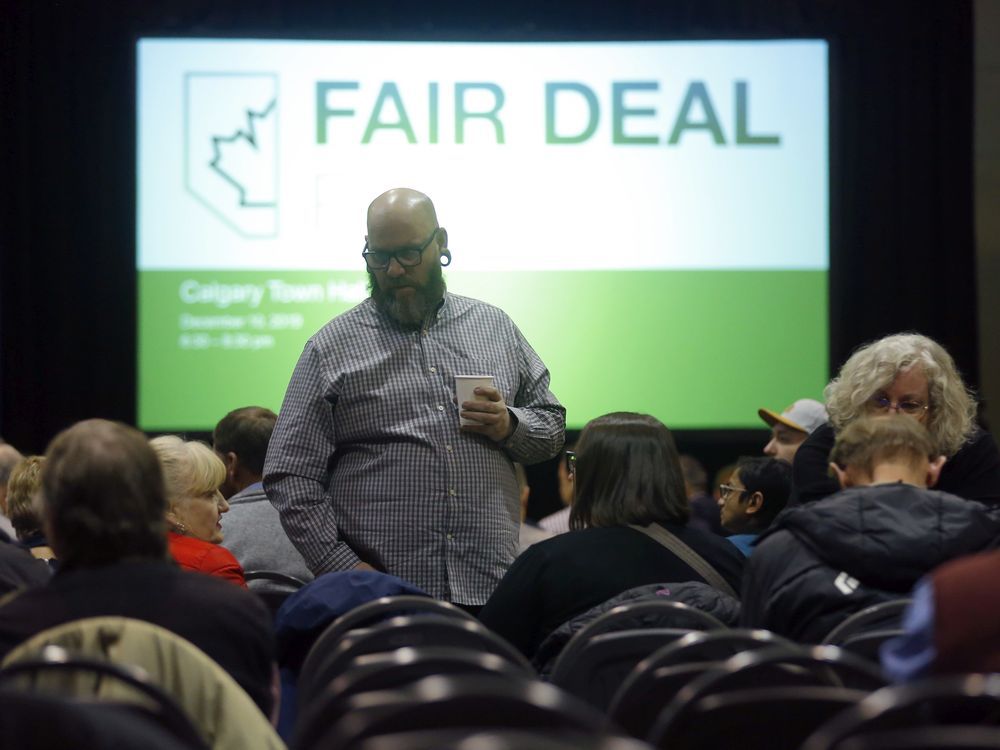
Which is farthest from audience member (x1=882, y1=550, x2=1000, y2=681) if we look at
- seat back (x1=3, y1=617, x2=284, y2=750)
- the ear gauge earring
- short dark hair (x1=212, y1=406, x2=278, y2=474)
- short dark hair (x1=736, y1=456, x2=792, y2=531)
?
short dark hair (x1=736, y1=456, x2=792, y2=531)

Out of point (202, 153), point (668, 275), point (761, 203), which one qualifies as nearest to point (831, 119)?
point (761, 203)

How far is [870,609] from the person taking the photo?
2572mm

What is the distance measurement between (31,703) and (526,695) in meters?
0.55

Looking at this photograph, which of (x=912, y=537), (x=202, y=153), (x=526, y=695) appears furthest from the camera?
(x=202, y=153)

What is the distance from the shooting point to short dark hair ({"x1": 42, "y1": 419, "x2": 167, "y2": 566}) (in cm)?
215

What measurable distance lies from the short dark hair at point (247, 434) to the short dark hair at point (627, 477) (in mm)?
1298

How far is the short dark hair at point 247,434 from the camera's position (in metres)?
4.22

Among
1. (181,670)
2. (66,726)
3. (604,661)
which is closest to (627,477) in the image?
(604,661)

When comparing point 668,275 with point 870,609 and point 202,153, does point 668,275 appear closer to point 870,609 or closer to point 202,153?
point 202,153

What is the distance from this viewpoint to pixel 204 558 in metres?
3.27

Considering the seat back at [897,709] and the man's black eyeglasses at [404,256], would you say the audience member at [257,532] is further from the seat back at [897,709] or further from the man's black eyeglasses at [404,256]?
the seat back at [897,709]

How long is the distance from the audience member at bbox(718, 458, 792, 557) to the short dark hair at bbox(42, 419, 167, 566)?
115 inches

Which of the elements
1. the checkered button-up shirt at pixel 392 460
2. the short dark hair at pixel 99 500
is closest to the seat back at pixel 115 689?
the short dark hair at pixel 99 500

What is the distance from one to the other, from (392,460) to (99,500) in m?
1.39
